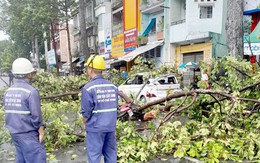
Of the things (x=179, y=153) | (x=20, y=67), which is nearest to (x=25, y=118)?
(x=20, y=67)

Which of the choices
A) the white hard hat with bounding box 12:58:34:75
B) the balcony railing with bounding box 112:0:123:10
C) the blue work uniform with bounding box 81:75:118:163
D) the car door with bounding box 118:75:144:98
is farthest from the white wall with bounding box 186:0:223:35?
the white hard hat with bounding box 12:58:34:75

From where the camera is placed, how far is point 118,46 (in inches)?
1038

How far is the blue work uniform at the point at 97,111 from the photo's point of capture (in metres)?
3.51

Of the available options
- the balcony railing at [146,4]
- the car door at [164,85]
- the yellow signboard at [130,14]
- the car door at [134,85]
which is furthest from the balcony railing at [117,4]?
the car door at [164,85]

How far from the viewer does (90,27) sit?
115 ft

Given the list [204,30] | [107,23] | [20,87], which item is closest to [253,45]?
[204,30]

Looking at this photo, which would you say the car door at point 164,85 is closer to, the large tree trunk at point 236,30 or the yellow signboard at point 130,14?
the large tree trunk at point 236,30

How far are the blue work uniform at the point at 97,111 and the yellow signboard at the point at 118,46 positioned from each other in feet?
72.1

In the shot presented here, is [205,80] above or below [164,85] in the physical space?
above

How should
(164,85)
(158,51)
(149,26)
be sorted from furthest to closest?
1. (149,26)
2. (158,51)
3. (164,85)

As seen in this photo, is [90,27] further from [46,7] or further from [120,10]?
[46,7]

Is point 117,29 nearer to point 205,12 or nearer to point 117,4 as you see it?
point 117,4

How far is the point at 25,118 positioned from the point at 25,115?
0.04 metres

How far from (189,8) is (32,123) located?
50.3 feet
